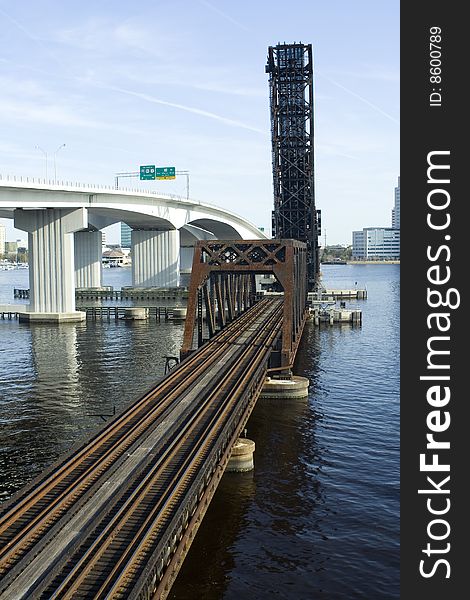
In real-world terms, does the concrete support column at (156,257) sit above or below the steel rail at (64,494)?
above

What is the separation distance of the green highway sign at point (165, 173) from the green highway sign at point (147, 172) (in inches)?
31.6

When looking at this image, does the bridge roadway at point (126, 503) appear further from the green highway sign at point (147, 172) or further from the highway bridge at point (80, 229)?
the green highway sign at point (147, 172)

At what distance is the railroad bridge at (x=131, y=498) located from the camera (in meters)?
16.7

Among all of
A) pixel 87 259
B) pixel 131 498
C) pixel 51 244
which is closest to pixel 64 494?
pixel 131 498

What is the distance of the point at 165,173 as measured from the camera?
134 meters

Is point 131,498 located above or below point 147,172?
below

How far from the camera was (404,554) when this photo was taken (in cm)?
1656

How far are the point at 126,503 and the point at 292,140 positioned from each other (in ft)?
280

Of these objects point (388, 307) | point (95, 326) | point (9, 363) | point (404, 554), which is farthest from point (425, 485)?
point (388, 307)

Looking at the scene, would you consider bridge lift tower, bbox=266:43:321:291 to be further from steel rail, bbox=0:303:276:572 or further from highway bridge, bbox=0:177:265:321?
steel rail, bbox=0:303:276:572

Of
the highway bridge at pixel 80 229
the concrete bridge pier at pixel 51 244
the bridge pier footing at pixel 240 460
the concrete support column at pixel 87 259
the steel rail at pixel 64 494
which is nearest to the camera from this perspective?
the steel rail at pixel 64 494

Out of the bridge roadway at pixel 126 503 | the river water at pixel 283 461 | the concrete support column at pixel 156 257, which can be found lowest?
the river water at pixel 283 461

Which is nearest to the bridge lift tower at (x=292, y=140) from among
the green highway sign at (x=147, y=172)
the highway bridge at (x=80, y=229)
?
the highway bridge at (x=80, y=229)

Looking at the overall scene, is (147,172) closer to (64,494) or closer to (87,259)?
(87,259)
